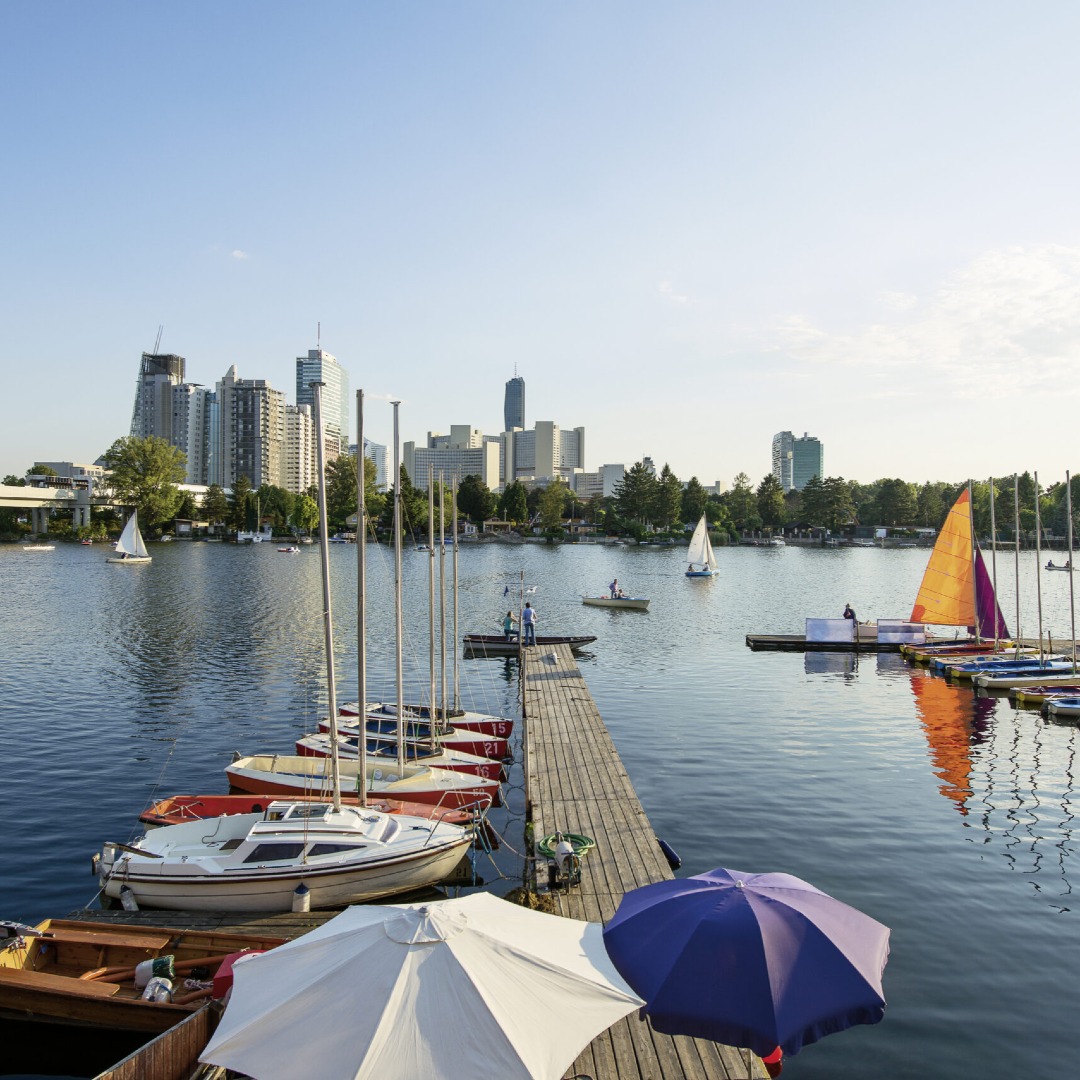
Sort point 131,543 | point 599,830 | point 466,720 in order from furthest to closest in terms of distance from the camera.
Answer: point 131,543 → point 466,720 → point 599,830

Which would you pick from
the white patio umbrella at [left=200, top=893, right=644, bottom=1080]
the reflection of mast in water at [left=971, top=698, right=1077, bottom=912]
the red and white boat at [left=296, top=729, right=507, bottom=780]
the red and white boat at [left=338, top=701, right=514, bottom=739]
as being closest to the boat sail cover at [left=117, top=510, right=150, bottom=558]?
the red and white boat at [left=338, top=701, right=514, bottom=739]

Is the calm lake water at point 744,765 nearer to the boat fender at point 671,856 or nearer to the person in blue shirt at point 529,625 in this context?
the boat fender at point 671,856

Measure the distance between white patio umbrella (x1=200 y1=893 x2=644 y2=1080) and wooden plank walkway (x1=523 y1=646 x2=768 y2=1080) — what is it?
8.30ft

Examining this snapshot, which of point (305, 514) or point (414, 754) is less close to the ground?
point (305, 514)

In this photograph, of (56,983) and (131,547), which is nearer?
(56,983)

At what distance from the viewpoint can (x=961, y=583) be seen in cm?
4744

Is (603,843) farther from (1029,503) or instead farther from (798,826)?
(1029,503)

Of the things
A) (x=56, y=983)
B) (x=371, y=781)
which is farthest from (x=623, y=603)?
(x=56, y=983)

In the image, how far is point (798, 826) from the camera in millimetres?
21891

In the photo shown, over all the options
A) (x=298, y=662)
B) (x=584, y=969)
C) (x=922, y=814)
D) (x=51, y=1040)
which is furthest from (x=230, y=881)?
(x=298, y=662)

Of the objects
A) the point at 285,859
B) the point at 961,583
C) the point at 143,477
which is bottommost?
the point at 285,859

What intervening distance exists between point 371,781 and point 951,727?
927 inches

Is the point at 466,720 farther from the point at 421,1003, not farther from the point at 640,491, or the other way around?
the point at 640,491

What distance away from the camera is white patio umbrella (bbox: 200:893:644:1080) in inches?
297
